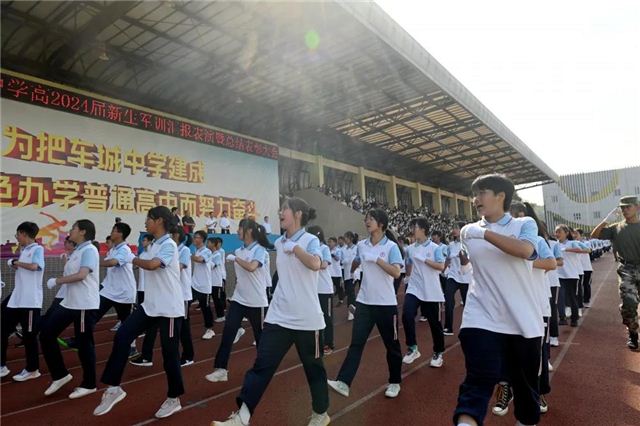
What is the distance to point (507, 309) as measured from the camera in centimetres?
232

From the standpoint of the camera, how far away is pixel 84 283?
425 cm

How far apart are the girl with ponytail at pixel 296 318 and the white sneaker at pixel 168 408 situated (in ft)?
3.64

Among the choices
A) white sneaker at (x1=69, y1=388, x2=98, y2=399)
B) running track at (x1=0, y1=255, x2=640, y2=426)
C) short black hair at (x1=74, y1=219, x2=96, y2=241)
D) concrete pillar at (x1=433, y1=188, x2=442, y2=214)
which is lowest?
running track at (x1=0, y1=255, x2=640, y2=426)

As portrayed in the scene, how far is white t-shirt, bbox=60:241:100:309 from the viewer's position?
417 centimetres

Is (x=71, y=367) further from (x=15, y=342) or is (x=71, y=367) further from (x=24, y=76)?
(x=24, y=76)

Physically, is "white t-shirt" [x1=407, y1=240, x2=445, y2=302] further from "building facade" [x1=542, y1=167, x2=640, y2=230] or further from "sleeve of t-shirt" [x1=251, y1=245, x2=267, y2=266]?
"building facade" [x1=542, y1=167, x2=640, y2=230]

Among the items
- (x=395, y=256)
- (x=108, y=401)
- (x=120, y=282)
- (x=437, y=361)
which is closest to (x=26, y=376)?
(x=120, y=282)

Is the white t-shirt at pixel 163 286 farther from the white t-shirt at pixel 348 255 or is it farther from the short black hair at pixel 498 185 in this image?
the white t-shirt at pixel 348 255

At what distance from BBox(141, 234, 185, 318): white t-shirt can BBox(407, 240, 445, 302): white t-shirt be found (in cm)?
265

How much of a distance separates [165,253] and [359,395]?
218 cm

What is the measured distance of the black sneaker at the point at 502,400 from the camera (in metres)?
3.09

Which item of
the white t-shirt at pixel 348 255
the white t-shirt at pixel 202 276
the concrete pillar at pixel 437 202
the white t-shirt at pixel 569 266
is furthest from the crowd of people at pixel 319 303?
the concrete pillar at pixel 437 202

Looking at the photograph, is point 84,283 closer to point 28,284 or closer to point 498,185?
point 28,284

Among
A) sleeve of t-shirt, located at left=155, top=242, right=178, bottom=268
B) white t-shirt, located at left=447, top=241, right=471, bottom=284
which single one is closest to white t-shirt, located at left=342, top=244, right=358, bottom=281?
white t-shirt, located at left=447, top=241, right=471, bottom=284
